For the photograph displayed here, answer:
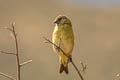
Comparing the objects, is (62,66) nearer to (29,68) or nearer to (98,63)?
(29,68)

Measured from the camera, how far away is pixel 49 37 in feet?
52.6

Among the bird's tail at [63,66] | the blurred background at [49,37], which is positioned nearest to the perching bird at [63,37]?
the bird's tail at [63,66]

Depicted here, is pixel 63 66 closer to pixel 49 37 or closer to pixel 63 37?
pixel 63 37

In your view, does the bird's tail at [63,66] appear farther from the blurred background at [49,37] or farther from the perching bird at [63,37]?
the blurred background at [49,37]

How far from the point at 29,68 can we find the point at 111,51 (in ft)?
10.3

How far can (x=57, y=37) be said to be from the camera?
524 centimetres

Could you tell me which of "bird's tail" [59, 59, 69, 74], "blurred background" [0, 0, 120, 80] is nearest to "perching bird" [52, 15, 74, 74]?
"bird's tail" [59, 59, 69, 74]

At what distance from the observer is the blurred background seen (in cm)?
1414

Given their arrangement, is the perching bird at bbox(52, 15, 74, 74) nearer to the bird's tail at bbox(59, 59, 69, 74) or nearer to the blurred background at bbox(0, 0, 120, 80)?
the bird's tail at bbox(59, 59, 69, 74)

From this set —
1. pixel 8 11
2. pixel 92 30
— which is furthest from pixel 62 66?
pixel 8 11

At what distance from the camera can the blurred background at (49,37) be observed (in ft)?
46.4

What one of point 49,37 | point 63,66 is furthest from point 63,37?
point 49,37

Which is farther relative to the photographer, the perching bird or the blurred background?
the blurred background

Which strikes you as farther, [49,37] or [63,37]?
[49,37]
